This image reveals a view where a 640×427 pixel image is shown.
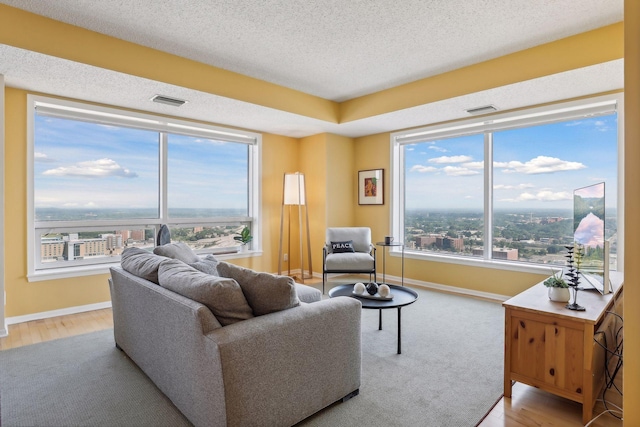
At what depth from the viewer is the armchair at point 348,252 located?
Answer: 4.75 metres

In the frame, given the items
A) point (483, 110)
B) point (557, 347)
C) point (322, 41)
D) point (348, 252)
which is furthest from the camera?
point (348, 252)

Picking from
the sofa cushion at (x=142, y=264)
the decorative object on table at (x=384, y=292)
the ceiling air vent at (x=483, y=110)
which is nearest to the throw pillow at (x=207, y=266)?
the sofa cushion at (x=142, y=264)

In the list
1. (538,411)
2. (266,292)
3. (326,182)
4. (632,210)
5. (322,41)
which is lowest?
(538,411)

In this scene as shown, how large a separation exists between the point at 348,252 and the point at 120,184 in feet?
10.4

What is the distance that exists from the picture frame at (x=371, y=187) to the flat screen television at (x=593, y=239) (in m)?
3.15

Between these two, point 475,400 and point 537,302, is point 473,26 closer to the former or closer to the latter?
point 537,302

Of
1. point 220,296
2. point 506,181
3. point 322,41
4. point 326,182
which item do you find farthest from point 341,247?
point 220,296

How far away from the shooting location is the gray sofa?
161cm

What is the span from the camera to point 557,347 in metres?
2.04

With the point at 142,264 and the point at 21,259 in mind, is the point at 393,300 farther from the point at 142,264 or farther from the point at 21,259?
the point at 21,259

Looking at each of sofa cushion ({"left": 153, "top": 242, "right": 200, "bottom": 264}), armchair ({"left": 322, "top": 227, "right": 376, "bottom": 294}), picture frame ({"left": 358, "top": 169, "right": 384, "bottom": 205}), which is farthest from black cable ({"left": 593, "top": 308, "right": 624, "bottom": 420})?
picture frame ({"left": 358, "top": 169, "right": 384, "bottom": 205})

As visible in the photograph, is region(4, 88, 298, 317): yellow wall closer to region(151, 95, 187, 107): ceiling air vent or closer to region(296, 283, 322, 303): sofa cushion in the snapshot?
region(151, 95, 187, 107): ceiling air vent

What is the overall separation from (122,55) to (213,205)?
97.3 inches

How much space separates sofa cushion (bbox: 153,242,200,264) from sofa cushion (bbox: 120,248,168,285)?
18 centimetres
